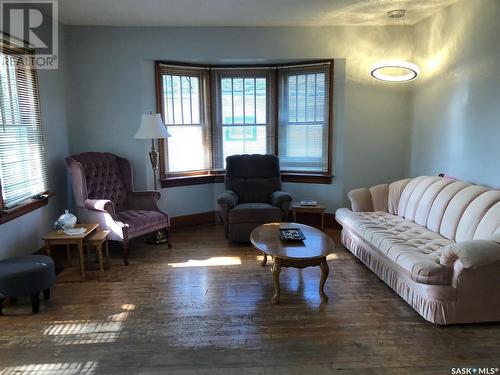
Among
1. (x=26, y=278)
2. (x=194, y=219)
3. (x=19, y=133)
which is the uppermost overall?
(x=19, y=133)

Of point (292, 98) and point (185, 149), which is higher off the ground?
point (292, 98)

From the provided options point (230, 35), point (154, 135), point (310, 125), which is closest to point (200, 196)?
point (154, 135)

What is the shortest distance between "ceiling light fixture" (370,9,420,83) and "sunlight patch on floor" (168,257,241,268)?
266cm

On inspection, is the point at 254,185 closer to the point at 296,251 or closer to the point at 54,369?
the point at 296,251

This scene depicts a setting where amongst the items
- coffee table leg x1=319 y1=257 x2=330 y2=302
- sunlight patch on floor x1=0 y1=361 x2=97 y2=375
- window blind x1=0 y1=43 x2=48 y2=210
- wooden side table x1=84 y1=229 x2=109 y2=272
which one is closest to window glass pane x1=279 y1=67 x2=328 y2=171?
coffee table leg x1=319 y1=257 x2=330 y2=302

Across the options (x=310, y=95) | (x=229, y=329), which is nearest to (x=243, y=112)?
A: (x=310, y=95)

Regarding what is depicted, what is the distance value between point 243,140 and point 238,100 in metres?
0.57

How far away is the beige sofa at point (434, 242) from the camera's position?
2.53 metres

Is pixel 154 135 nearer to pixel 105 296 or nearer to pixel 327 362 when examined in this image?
pixel 105 296

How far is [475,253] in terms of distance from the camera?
2396mm

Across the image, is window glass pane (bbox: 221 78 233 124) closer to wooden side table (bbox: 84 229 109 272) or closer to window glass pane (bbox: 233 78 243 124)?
window glass pane (bbox: 233 78 243 124)

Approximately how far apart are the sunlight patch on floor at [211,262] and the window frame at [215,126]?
4.93ft

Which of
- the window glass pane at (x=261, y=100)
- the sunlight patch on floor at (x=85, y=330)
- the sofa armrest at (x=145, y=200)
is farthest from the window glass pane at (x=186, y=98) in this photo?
the sunlight patch on floor at (x=85, y=330)

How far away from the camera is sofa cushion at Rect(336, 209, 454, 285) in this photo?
8.38 feet
